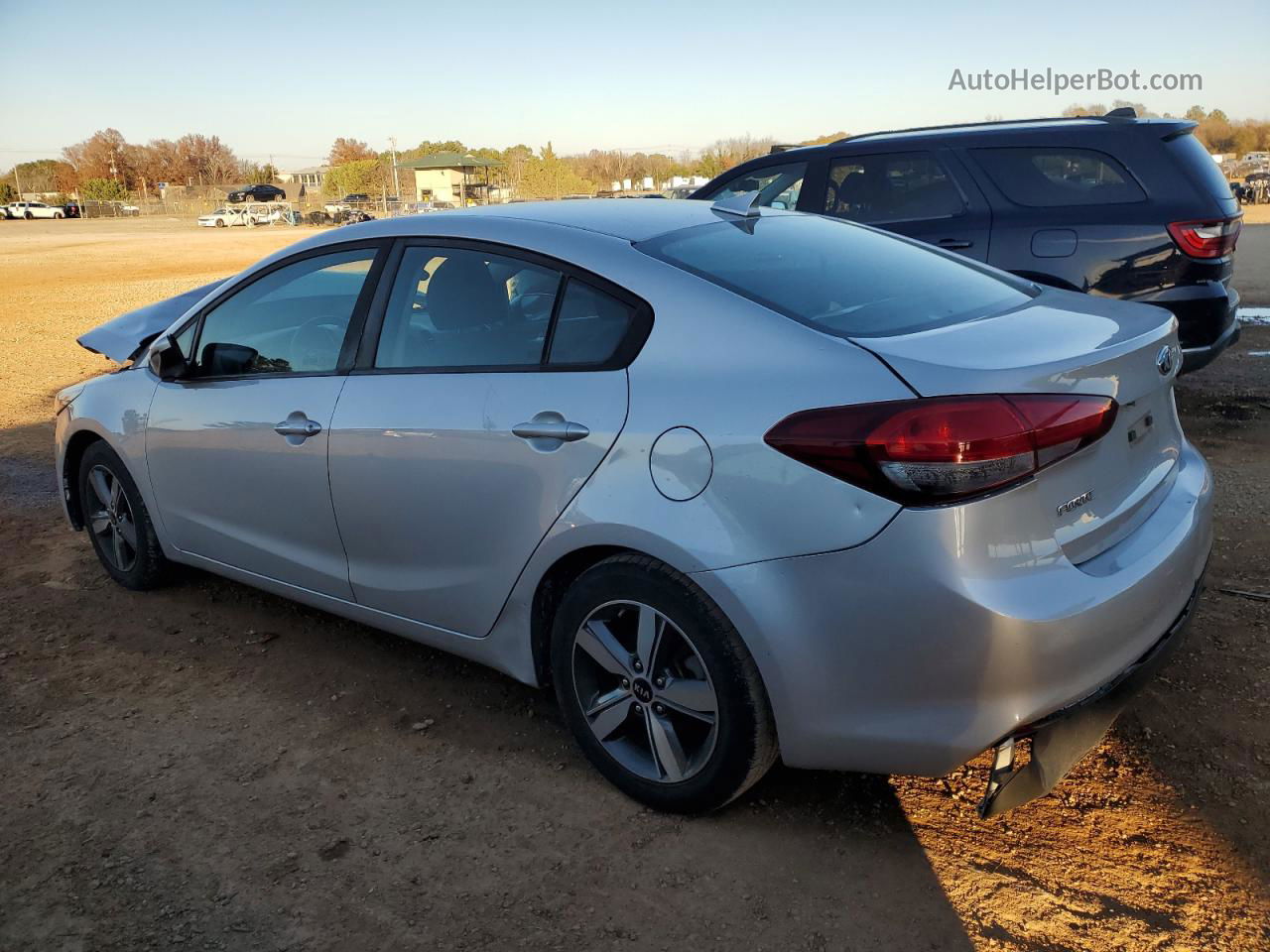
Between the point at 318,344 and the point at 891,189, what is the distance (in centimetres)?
456

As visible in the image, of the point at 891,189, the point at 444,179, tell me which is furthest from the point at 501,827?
the point at 444,179

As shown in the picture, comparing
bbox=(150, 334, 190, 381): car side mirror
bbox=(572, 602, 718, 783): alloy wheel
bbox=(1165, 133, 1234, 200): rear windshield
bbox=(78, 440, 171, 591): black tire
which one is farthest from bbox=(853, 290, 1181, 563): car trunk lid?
bbox=(1165, 133, 1234, 200): rear windshield

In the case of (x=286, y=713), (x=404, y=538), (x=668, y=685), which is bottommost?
(x=286, y=713)

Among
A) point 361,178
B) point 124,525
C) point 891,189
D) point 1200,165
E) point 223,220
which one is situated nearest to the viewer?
point 124,525

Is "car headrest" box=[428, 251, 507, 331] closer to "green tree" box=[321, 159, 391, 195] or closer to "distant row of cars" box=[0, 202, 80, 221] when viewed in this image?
"green tree" box=[321, 159, 391, 195]

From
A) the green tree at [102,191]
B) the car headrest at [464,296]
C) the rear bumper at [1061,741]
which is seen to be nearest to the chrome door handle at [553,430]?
the car headrest at [464,296]

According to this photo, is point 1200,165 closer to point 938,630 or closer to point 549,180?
point 938,630

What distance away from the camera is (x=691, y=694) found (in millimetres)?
2678

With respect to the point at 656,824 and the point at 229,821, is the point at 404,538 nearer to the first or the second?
the point at 229,821

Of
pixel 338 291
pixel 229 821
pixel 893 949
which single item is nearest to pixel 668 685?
pixel 893 949

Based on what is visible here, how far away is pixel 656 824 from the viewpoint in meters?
2.85

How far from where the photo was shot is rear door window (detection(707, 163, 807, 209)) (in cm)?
743

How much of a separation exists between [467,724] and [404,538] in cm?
67

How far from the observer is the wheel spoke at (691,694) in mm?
2633
